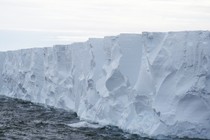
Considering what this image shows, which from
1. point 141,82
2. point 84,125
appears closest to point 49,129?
point 84,125

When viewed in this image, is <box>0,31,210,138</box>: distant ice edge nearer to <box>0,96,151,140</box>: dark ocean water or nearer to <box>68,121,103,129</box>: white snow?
<box>68,121,103,129</box>: white snow

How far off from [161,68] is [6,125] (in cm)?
568

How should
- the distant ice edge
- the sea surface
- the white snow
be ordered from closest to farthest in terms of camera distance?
the distant ice edge, the sea surface, the white snow

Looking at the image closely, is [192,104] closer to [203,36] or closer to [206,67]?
[206,67]

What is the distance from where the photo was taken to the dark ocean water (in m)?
11.9

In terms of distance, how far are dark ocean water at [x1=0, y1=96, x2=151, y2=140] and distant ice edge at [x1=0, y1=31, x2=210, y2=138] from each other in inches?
25.5

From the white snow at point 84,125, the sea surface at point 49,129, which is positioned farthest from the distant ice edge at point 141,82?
the sea surface at point 49,129

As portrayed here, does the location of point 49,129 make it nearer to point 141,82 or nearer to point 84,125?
point 84,125

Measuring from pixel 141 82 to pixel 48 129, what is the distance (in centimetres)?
339

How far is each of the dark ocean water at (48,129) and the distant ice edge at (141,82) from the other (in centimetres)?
65

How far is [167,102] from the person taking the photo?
12070 mm

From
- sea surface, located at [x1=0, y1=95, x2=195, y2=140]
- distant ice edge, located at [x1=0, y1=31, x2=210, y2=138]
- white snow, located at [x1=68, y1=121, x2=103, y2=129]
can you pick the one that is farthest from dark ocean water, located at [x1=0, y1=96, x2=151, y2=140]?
distant ice edge, located at [x1=0, y1=31, x2=210, y2=138]

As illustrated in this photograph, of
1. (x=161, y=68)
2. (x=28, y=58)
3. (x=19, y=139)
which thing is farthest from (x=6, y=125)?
(x=28, y=58)

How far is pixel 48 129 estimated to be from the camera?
44.3 ft
